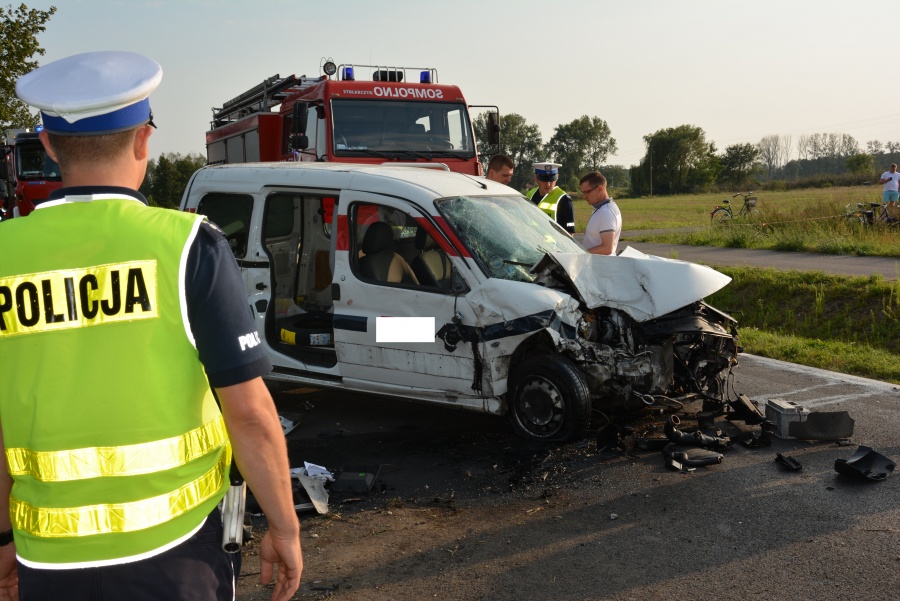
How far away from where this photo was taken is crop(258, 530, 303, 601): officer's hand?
6.70 feet

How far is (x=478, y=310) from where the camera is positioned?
19.4ft

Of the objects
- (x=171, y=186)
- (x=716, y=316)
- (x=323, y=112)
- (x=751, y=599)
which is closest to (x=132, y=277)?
(x=751, y=599)

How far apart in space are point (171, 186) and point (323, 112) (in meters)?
40.5

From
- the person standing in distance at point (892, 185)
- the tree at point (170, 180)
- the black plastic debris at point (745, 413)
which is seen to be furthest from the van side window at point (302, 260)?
the tree at point (170, 180)

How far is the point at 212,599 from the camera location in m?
1.91

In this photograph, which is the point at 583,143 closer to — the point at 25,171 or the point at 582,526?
the point at 25,171

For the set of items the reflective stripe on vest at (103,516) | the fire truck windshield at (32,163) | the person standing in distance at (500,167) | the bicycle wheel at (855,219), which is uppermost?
the fire truck windshield at (32,163)

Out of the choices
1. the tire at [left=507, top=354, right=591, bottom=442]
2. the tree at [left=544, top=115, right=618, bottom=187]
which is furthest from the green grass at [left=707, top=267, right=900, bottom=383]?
the tree at [left=544, top=115, right=618, bottom=187]

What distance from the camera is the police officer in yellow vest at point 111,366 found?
181cm

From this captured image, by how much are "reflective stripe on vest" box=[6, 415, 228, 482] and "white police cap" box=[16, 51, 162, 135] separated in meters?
0.70

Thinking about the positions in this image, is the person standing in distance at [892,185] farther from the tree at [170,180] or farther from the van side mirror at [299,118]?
the tree at [170,180]

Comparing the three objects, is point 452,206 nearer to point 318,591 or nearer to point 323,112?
point 318,591

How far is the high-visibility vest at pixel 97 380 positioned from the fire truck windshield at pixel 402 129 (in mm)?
10158

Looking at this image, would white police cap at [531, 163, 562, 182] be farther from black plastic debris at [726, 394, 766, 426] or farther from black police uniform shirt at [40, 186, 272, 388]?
black police uniform shirt at [40, 186, 272, 388]
